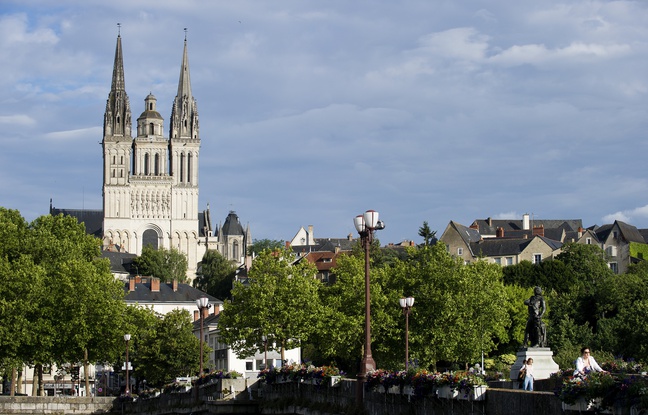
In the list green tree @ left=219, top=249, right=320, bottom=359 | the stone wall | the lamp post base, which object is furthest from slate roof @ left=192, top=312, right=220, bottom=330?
the lamp post base

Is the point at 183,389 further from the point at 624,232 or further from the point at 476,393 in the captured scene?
the point at 624,232

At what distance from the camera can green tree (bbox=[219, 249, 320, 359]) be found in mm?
74688

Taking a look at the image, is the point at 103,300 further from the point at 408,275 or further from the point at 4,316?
the point at 408,275

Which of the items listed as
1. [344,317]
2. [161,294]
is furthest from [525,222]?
[344,317]

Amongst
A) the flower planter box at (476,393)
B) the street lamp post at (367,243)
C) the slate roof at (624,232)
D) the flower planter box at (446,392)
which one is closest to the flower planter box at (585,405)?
the flower planter box at (476,393)

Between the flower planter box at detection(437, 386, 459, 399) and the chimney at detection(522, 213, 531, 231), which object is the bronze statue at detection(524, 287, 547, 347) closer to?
the flower planter box at detection(437, 386, 459, 399)

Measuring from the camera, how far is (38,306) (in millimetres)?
76062

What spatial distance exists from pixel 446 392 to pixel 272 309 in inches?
1818

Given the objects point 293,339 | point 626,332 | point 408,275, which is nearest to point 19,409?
point 293,339

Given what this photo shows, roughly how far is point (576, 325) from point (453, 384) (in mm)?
65677

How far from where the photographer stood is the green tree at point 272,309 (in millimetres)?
74688

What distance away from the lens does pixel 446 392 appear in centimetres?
2959

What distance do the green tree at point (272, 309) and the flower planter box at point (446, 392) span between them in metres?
44.6

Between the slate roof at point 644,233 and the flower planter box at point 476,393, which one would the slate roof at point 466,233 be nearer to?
the slate roof at point 644,233
